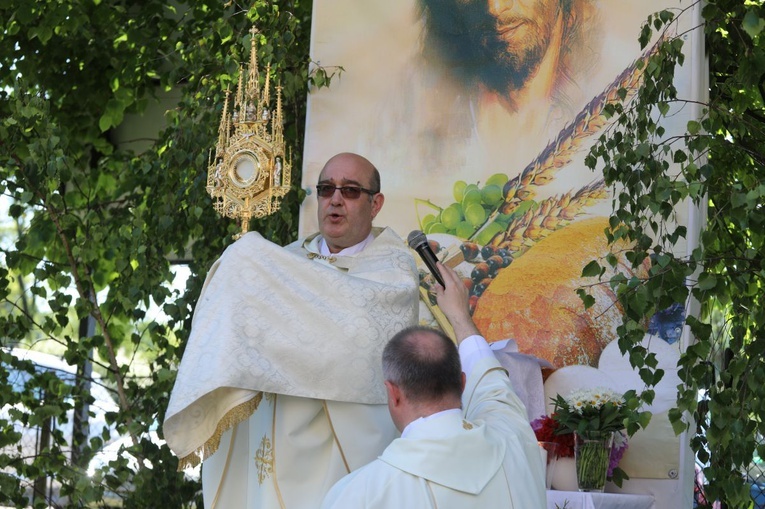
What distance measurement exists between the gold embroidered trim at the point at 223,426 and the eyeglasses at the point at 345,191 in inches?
33.6

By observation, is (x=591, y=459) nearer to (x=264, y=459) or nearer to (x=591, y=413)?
(x=591, y=413)

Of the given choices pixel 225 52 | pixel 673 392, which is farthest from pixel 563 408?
pixel 225 52

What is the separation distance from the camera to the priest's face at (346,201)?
402 centimetres

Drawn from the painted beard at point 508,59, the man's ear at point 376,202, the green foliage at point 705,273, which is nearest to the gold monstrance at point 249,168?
the painted beard at point 508,59

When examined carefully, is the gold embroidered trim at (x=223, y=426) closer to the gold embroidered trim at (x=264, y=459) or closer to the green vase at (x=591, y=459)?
the gold embroidered trim at (x=264, y=459)

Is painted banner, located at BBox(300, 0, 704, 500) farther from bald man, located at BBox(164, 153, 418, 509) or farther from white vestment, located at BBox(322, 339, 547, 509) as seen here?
white vestment, located at BBox(322, 339, 547, 509)

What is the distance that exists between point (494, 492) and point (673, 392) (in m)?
2.45

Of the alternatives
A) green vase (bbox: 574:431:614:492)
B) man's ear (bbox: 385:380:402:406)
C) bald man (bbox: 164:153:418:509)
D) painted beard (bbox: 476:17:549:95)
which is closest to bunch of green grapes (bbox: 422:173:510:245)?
painted beard (bbox: 476:17:549:95)

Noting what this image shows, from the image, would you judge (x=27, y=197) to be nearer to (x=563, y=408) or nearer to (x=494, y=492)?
(x=563, y=408)

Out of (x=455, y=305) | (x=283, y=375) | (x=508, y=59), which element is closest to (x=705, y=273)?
(x=455, y=305)

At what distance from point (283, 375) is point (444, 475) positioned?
966 millimetres

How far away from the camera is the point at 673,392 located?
4.89 metres

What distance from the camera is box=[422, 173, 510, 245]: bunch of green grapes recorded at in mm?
5434

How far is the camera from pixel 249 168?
18.1 feet
